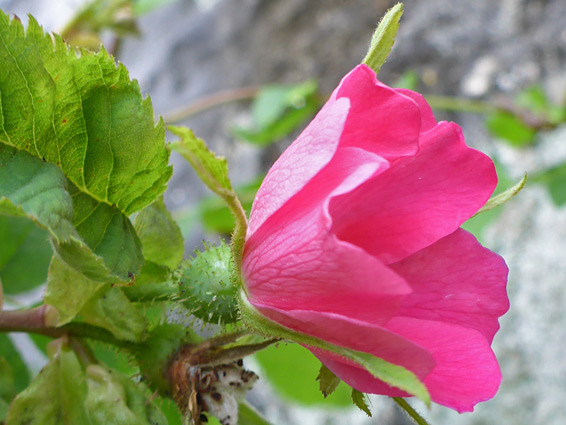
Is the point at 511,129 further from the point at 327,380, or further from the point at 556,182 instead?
the point at 327,380

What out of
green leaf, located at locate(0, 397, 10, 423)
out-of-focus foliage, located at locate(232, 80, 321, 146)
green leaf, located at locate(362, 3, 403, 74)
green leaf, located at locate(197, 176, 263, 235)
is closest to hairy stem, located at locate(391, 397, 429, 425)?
green leaf, located at locate(362, 3, 403, 74)

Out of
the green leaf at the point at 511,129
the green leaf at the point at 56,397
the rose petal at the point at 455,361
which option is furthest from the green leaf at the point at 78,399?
the green leaf at the point at 511,129

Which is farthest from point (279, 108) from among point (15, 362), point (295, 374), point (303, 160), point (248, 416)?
point (303, 160)

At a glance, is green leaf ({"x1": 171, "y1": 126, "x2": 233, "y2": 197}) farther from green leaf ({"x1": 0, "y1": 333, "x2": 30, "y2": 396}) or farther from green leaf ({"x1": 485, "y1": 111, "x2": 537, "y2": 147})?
green leaf ({"x1": 485, "y1": 111, "x2": 537, "y2": 147})

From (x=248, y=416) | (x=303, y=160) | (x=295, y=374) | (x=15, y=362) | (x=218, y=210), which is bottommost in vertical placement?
(x=295, y=374)

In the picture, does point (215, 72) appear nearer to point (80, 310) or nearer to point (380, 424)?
point (380, 424)

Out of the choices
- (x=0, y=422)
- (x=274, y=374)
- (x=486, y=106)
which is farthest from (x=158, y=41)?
(x=0, y=422)
